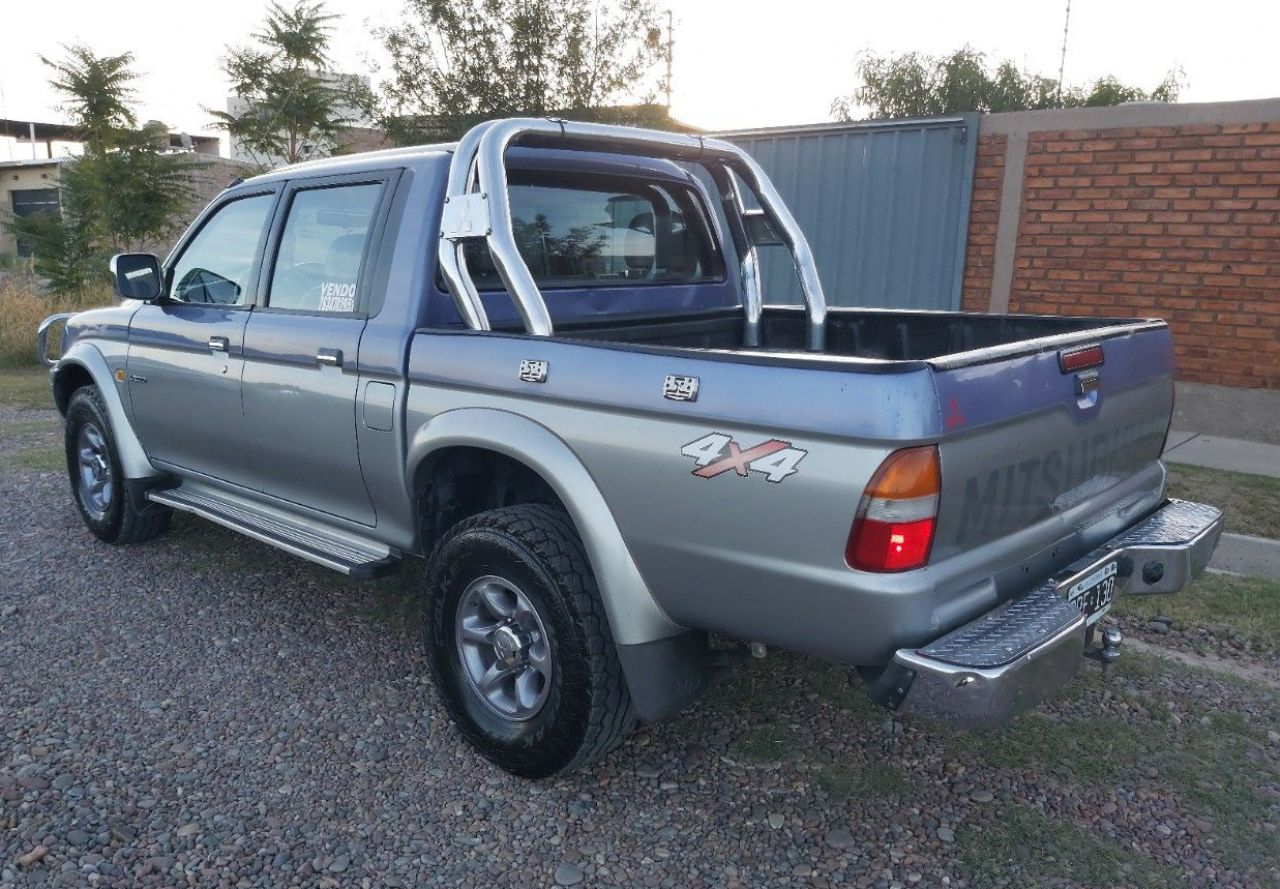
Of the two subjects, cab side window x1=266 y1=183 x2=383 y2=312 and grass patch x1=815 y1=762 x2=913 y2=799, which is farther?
cab side window x1=266 y1=183 x2=383 y2=312

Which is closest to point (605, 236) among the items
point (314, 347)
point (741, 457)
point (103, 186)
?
point (314, 347)

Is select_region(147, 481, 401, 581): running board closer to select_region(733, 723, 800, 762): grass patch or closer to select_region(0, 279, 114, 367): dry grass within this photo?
select_region(733, 723, 800, 762): grass patch

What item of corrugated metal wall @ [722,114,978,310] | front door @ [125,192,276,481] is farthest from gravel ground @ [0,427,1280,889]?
corrugated metal wall @ [722,114,978,310]

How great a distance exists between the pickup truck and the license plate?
1 centimetres

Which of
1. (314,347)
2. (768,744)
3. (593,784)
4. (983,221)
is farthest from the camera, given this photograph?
(983,221)

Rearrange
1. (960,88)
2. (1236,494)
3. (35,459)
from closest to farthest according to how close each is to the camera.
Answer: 1. (1236,494)
2. (35,459)
3. (960,88)

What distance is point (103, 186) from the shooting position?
48.9 ft

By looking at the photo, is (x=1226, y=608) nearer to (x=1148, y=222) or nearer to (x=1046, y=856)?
(x=1046, y=856)

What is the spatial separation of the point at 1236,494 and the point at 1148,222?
9.10 feet

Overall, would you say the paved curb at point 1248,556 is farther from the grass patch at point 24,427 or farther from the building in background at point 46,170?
the building in background at point 46,170

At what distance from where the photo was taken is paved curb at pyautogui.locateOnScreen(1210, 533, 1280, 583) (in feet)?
16.0

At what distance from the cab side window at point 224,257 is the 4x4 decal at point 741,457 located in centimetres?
256

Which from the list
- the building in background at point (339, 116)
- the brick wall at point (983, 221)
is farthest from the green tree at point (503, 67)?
the brick wall at point (983, 221)

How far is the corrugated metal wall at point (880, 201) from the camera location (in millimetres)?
8695
